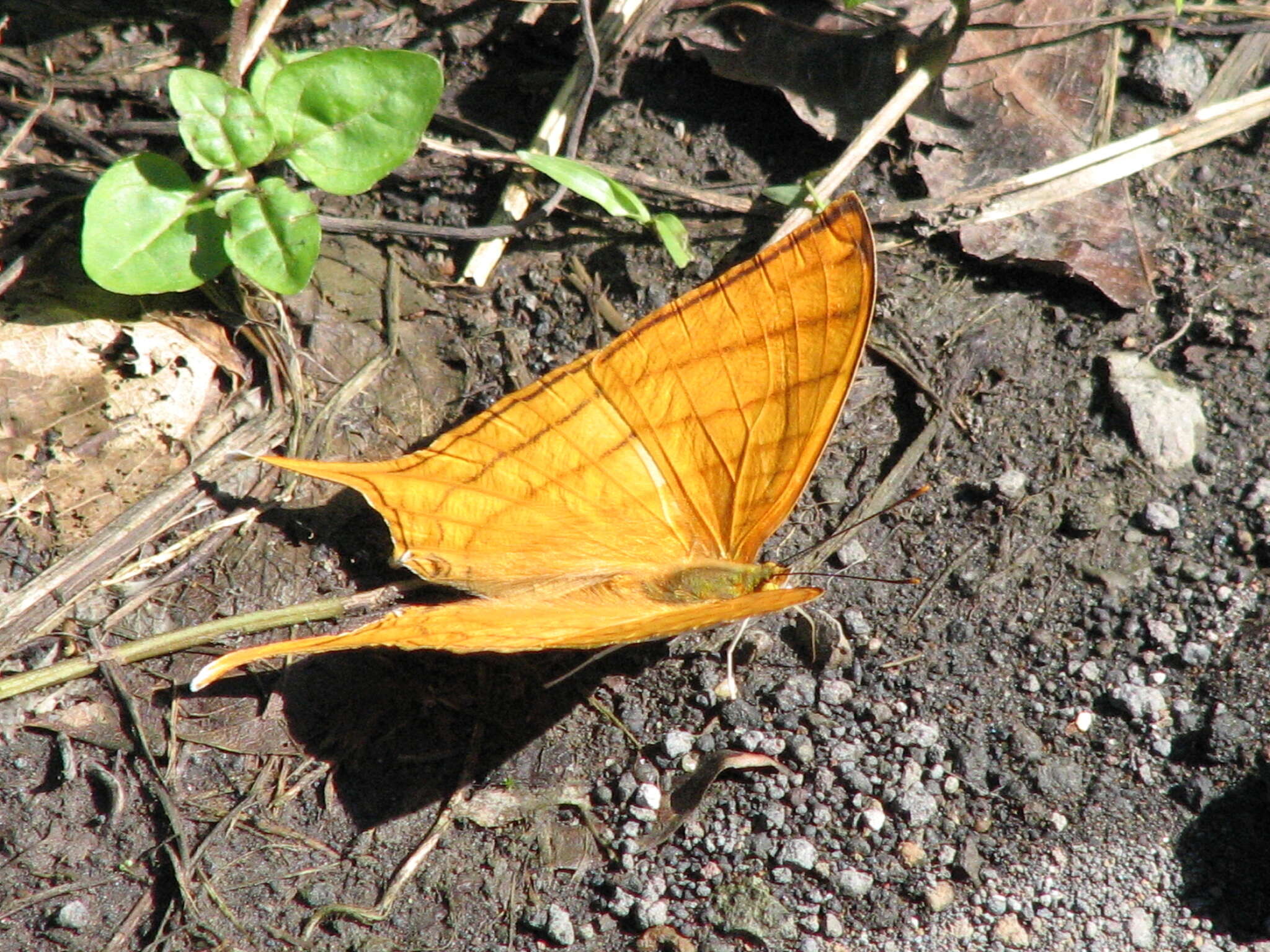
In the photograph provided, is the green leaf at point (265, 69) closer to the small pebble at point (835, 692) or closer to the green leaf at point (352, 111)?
the green leaf at point (352, 111)

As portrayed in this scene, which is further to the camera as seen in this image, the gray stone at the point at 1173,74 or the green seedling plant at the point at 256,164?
the gray stone at the point at 1173,74

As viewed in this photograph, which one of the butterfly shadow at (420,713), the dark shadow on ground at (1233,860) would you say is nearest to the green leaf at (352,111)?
the butterfly shadow at (420,713)

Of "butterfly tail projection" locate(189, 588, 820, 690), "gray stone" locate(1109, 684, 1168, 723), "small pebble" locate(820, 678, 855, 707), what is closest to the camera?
"butterfly tail projection" locate(189, 588, 820, 690)

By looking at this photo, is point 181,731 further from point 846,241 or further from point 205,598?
point 846,241

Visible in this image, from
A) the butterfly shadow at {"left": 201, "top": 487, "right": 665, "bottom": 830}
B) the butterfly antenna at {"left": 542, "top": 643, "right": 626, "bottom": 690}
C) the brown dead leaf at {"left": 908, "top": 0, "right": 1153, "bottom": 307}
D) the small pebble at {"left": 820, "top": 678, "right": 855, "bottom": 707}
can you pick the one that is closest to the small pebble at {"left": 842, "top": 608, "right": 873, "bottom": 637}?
the small pebble at {"left": 820, "top": 678, "right": 855, "bottom": 707}

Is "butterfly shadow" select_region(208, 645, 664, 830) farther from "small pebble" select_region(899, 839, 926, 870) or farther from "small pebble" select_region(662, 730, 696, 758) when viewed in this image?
"small pebble" select_region(899, 839, 926, 870)

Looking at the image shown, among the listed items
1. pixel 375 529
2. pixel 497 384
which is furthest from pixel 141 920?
pixel 497 384

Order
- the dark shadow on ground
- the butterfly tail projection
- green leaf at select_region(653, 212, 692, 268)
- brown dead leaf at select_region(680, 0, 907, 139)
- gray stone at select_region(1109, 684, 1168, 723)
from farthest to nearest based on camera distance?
brown dead leaf at select_region(680, 0, 907, 139) < green leaf at select_region(653, 212, 692, 268) < gray stone at select_region(1109, 684, 1168, 723) < the dark shadow on ground < the butterfly tail projection
